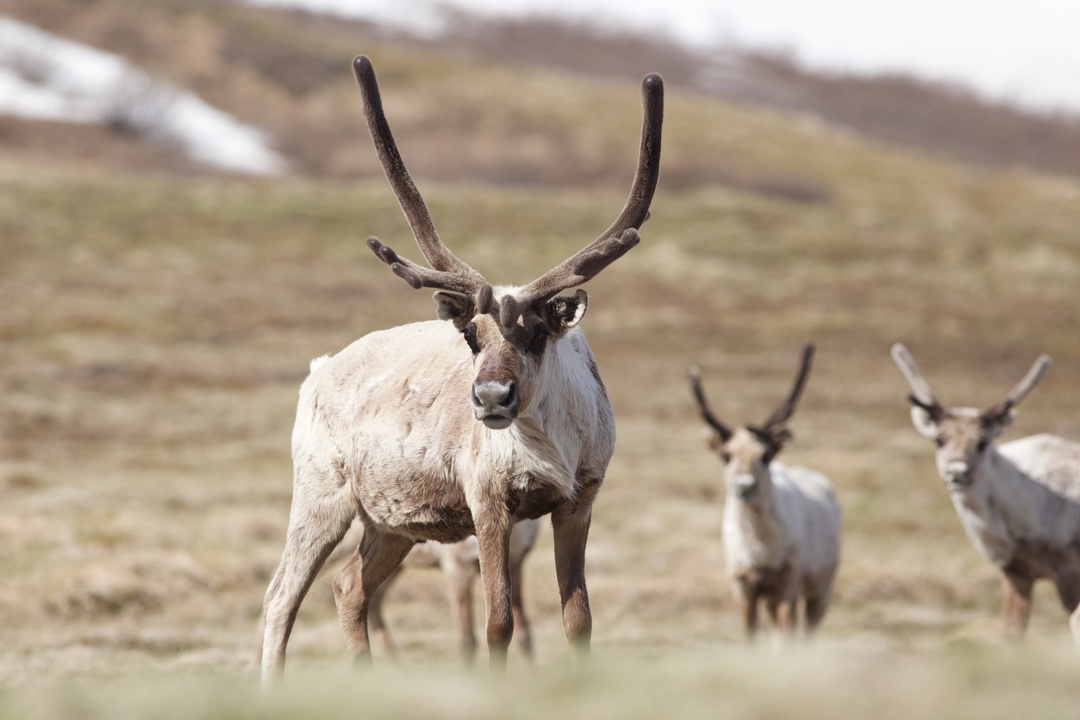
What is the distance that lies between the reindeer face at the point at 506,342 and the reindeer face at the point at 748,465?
748cm

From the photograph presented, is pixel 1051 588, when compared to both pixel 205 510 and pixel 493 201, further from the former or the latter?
pixel 493 201

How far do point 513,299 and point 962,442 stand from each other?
810 cm

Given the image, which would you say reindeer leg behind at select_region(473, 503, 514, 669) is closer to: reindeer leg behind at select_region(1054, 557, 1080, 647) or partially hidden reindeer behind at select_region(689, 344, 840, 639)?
partially hidden reindeer behind at select_region(689, 344, 840, 639)

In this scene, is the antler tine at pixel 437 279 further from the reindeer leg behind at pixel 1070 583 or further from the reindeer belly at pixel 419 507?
the reindeer leg behind at pixel 1070 583

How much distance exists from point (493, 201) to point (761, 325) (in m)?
24.0

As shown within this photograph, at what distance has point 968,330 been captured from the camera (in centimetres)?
4581

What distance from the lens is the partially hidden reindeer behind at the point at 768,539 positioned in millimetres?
14711

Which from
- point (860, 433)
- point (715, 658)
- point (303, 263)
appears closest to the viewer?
point (715, 658)

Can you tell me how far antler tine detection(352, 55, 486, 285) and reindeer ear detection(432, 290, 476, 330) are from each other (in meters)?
0.48

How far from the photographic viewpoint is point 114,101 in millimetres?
86500

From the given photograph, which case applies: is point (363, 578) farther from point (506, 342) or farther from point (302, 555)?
point (506, 342)

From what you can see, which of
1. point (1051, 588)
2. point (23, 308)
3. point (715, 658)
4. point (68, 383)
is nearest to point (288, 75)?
point (23, 308)

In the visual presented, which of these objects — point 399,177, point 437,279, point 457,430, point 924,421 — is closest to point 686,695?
point 457,430

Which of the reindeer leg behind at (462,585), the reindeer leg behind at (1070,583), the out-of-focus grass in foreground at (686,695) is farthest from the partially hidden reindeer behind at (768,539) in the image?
the out-of-focus grass in foreground at (686,695)
